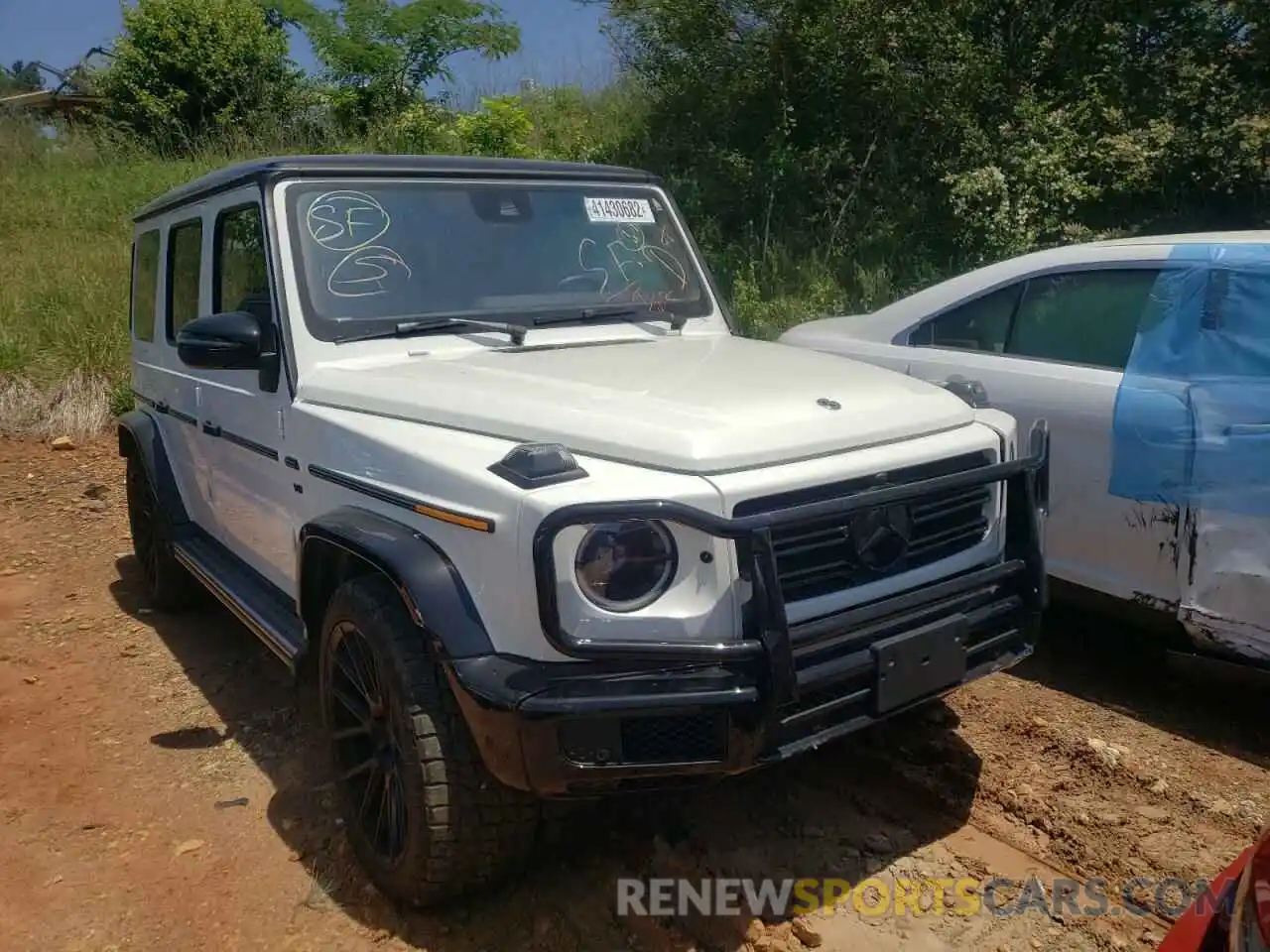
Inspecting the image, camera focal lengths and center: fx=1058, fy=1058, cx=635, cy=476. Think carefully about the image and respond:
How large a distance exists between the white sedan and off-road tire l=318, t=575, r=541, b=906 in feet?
6.07

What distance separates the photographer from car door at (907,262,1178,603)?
3.66m

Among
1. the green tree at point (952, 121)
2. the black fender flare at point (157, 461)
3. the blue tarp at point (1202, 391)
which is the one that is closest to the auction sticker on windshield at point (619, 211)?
the blue tarp at point (1202, 391)

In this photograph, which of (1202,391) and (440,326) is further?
(1202,391)

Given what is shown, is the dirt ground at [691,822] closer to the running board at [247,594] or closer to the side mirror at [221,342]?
the running board at [247,594]

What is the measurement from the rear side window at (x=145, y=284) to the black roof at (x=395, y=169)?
86 cm

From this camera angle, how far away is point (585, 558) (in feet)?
7.67

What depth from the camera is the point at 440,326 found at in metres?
3.41

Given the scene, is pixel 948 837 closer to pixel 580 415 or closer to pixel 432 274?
pixel 580 415

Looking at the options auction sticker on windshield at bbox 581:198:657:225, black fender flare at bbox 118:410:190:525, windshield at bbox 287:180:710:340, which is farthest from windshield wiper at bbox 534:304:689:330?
black fender flare at bbox 118:410:190:525

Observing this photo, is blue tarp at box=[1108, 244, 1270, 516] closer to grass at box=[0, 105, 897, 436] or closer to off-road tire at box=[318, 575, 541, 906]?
off-road tire at box=[318, 575, 541, 906]

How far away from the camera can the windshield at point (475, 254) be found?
3.38m

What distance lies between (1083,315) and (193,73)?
49.8 feet

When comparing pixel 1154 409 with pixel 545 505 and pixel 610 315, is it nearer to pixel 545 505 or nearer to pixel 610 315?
pixel 610 315

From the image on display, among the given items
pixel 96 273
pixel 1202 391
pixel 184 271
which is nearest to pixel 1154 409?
pixel 1202 391
